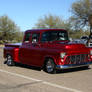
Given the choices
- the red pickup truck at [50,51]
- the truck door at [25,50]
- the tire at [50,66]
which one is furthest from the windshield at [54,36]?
the tire at [50,66]

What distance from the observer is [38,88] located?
7086 mm

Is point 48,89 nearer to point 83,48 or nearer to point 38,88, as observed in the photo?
point 38,88

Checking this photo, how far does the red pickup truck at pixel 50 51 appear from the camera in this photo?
30.0 feet

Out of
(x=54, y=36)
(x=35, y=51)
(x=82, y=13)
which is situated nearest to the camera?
(x=35, y=51)

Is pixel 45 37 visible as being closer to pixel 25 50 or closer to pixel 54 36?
pixel 54 36

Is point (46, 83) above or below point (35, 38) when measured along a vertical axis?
below

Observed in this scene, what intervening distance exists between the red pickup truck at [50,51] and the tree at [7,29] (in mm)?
43275

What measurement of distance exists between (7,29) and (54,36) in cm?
4512

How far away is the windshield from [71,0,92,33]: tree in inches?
689

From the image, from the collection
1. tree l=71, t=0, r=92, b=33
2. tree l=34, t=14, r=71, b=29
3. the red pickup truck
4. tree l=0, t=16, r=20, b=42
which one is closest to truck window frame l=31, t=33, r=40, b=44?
the red pickup truck

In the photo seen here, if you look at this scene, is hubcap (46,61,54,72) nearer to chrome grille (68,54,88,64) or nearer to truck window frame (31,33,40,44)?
chrome grille (68,54,88,64)

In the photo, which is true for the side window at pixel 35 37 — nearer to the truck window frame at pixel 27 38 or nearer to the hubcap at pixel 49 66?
the truck window frame at pixel 27 38

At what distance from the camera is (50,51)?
9.41 metres

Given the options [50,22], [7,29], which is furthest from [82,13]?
[7,29]
